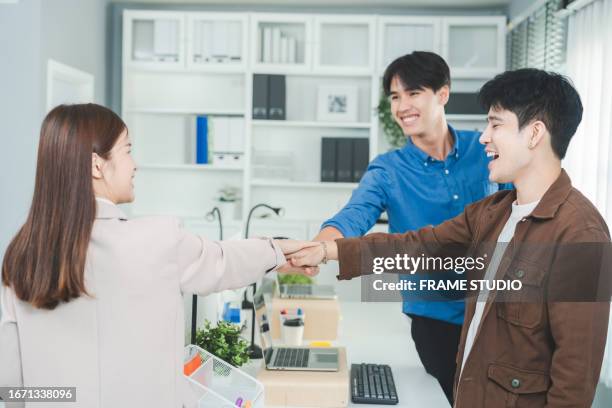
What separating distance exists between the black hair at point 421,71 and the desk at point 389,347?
3.29 feet

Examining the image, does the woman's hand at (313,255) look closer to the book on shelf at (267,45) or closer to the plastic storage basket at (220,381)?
the plastic storage basket at (220,381)

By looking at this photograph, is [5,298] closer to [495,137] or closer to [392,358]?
[495,137]

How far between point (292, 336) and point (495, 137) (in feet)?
4.50

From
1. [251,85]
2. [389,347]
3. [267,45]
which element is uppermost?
[267,45]

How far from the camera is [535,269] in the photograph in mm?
1455

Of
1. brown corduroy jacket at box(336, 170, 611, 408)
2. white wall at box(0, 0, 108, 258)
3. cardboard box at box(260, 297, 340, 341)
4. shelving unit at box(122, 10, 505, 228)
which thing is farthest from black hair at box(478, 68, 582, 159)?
shelving unit at box(122, 10, 505, 228)

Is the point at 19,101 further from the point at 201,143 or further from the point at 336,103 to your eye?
the point at 336,103

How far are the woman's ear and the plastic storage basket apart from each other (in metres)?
0.56

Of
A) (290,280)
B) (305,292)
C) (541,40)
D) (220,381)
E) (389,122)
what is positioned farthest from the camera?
(389,122)

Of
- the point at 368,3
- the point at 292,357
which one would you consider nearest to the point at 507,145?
the point at 292,357

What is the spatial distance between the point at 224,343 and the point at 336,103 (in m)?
3.57

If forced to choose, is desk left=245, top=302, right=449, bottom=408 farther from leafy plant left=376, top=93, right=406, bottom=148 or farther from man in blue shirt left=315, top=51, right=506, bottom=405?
leafy plant left=376, top=93, right=406, bottom=148

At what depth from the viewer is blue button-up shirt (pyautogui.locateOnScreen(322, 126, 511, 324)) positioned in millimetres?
2188

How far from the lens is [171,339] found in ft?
4.30
